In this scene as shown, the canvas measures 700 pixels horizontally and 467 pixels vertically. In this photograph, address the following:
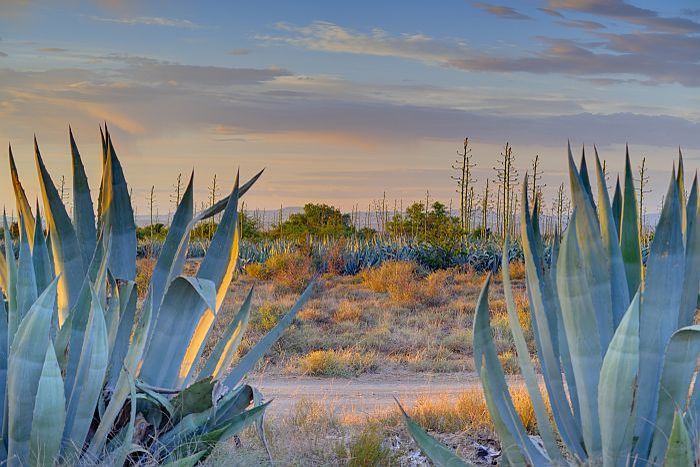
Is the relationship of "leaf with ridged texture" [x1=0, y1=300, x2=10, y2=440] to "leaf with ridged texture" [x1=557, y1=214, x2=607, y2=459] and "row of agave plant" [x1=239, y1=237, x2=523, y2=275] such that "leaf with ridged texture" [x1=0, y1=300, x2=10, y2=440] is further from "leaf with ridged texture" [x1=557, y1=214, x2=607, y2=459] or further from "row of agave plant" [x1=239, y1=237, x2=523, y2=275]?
"row of agave plant" [x1=239, y1=237, x2=523, y2=275]

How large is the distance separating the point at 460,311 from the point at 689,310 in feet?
38.9

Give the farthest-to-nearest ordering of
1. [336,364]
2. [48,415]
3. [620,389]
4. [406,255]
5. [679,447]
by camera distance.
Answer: [406,255], [336,364], [48,415], [620,389], [679,447]

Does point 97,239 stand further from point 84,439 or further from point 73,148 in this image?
point 84,439

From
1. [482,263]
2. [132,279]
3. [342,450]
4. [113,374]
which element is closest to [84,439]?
[113,374]

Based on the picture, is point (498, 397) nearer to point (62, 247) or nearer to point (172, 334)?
point (172, 334)

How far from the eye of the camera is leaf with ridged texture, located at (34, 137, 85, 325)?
13.4 ft

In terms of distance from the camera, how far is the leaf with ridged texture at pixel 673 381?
3403mm

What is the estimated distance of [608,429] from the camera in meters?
3.45

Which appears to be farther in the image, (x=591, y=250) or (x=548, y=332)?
(x=548, y=332)

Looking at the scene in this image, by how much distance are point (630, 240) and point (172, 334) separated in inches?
88.5

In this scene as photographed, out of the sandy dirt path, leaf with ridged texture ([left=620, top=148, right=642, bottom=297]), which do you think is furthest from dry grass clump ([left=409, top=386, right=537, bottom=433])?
leaf with ridged texture ([left=620, top=148, right=642, bottom=297])

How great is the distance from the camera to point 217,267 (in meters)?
4.47

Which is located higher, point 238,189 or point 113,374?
point 238,189

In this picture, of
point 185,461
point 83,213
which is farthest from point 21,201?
point 185,461
